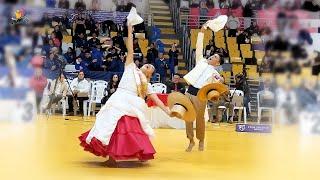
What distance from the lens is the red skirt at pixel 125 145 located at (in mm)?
3742

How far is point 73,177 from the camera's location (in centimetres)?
314

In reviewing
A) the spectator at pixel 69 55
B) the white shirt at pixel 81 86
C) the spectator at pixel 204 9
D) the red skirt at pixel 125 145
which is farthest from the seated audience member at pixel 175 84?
the red skirt at pixel 125 145

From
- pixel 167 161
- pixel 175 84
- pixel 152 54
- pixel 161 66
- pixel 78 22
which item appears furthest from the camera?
pixel 152 54

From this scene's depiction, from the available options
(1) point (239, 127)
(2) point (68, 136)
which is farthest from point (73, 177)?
(1) point (239, 127)

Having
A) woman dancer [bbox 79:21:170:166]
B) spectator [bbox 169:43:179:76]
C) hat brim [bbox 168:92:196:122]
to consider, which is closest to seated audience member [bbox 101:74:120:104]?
spectator [bbox 169:43:179:76]

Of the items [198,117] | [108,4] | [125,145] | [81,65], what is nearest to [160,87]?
[81,65]

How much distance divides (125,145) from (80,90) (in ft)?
19.1

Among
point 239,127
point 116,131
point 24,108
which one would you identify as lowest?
point 239,127

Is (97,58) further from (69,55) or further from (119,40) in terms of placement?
(69,55)

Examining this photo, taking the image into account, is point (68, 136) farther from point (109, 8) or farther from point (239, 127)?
point (239, 127)

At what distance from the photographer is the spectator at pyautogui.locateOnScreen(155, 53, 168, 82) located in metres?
10.4

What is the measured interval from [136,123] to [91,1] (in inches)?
65.3

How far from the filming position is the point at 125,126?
3.81m

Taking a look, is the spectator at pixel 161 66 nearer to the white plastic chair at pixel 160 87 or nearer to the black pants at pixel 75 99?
the white plastic chair at pixel 160 87
